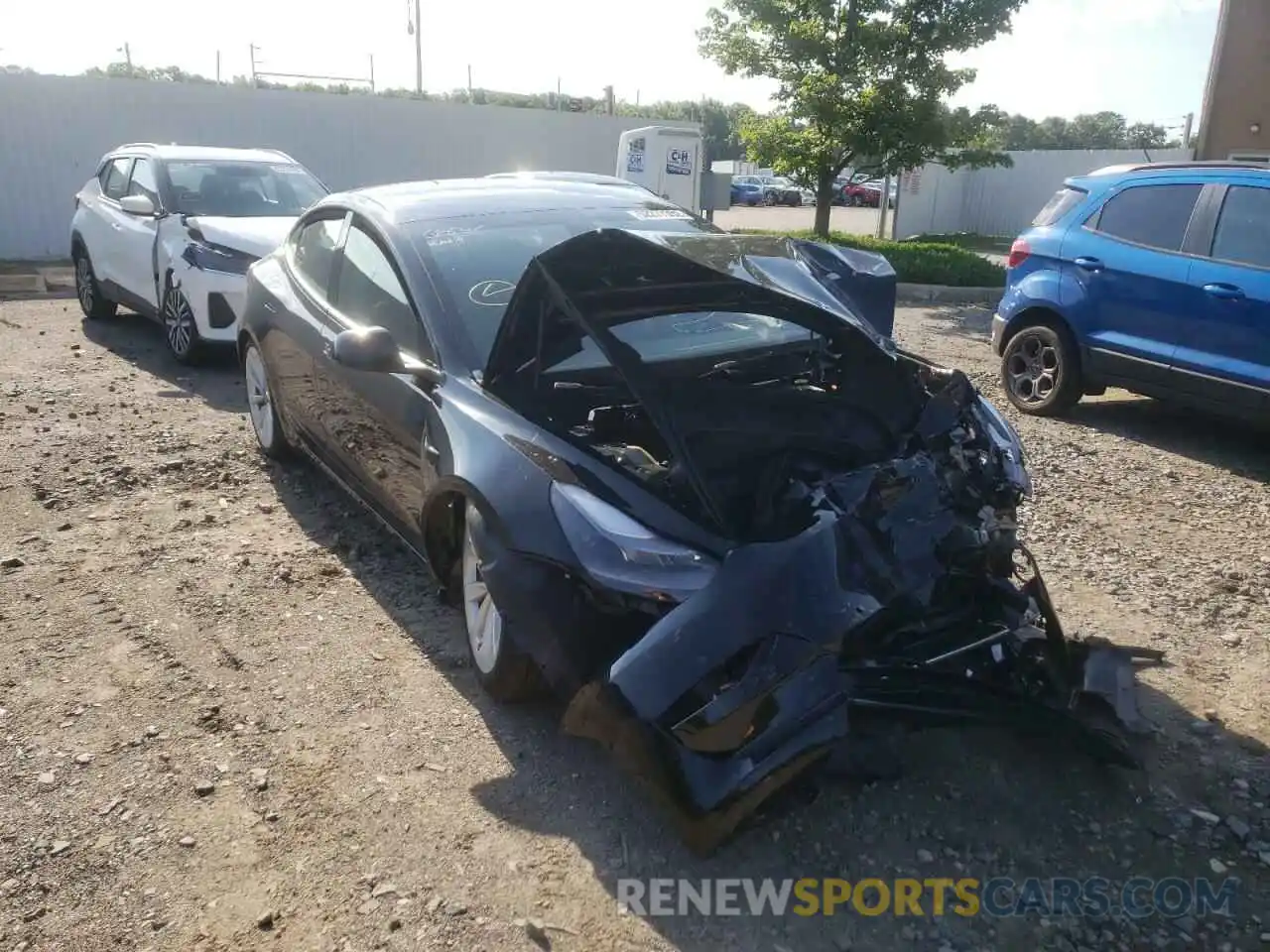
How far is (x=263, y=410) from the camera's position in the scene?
6043 millimetres

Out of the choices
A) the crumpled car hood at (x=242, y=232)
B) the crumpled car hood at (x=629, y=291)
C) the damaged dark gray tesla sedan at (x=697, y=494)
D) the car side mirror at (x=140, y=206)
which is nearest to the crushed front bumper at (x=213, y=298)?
the crumpled car hood at (x=242, y=232)

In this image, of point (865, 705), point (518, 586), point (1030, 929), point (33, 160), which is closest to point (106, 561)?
point (518, 586)

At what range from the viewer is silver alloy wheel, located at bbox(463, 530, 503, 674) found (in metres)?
3.45

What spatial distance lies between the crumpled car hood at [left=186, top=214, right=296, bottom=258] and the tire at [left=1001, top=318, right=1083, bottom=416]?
5538 mm

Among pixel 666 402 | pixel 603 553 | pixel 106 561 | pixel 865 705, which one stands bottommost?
pixel 106 561

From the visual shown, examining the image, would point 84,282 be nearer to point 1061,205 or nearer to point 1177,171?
point 1061,205

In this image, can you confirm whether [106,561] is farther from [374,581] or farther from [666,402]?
[666,402]

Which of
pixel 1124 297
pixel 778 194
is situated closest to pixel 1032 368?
pixel 1124 297

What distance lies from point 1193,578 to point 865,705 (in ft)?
8.86

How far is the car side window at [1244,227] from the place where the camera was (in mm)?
6270

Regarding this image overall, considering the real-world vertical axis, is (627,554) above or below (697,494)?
below

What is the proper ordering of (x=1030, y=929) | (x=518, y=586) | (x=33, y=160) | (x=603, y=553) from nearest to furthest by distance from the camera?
(x=1030, y=929), (x=603, y=553), (x=518, y=586), (x=33, y=160)

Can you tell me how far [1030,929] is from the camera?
2.61 m

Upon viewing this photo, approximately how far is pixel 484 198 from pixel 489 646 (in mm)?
2259
